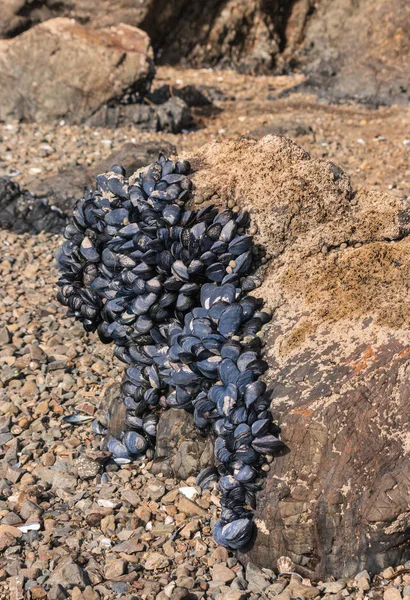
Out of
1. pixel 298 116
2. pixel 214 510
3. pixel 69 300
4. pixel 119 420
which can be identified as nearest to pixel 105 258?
pixel 69 300

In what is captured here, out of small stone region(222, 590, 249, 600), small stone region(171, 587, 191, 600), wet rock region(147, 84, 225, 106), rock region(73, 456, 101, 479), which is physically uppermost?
small stone region(222, 590, 249, 600)

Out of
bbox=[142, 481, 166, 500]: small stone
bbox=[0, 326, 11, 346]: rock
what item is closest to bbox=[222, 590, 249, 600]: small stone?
bbox=[142, 481, 166, 500]: small stone

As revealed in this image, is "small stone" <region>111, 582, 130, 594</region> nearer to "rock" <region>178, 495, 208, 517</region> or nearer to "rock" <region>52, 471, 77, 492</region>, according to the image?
"rock" <region>178, 495, 208, 517</region>

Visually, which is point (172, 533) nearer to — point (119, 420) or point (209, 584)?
point (209, 584)

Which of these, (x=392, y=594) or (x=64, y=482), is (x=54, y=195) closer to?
(x=64, y=482)

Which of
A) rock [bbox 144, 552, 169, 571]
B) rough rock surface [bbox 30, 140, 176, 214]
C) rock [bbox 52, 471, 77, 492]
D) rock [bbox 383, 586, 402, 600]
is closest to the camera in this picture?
rock [bbox 383, 586, 402, 600]
